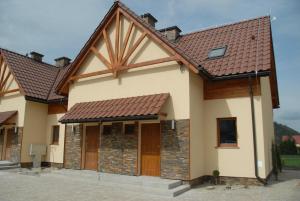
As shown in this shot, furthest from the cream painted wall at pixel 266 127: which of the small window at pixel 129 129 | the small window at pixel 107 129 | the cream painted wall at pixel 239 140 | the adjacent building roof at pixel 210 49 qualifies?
the small window at pixel 107 129

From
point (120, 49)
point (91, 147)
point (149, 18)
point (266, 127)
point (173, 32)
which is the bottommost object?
point (91, 147)

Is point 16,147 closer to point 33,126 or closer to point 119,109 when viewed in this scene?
point 33,126

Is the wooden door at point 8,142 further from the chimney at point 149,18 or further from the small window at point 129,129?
the chimney at point 149,18

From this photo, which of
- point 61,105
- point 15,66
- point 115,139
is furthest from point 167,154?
point 15,66

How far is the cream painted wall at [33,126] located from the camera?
18.1 metres

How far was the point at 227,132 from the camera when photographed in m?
12.5

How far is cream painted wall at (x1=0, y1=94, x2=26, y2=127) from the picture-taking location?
18.4 metres

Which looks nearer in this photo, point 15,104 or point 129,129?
Answer: point 129,129

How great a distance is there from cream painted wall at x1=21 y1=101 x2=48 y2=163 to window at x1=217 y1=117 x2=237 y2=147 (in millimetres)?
12099

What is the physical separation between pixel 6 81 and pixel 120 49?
10499 millimetres

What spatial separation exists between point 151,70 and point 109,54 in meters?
2.74

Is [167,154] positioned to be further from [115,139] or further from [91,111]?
[91,111]

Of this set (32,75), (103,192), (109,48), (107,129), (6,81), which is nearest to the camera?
(103,192)

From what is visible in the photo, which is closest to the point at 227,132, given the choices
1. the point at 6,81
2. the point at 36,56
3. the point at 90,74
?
the point at 90,74
